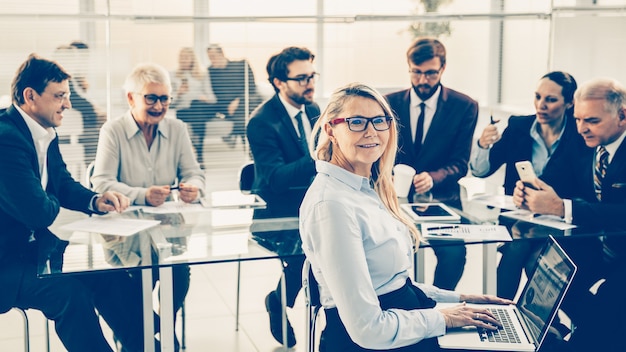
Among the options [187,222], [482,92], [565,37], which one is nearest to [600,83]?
[187,222]

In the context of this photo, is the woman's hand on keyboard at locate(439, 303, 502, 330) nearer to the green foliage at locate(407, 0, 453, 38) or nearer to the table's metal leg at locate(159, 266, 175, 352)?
the table's metal leg at locate(159, 266, 175, 352)

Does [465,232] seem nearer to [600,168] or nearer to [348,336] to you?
[600,168]

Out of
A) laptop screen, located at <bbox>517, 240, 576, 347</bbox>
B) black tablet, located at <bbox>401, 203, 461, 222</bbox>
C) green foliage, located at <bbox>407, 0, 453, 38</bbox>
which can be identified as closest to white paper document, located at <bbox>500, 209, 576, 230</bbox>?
black tablet, located at <bbox>401, 203, 461, 222</bbox>

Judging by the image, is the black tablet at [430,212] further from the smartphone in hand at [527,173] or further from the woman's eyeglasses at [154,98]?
the woman's eyeglasses at [154,98]

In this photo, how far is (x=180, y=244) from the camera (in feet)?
9.39

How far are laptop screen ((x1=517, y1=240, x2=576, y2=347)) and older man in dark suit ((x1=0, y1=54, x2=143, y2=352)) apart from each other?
149cm

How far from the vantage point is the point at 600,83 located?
341 centimetres

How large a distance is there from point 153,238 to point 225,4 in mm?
2640

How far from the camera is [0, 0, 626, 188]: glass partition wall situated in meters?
4.83

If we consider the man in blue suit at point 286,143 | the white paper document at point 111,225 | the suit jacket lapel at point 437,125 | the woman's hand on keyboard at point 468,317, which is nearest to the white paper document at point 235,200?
the man in blue suit at point 286,143

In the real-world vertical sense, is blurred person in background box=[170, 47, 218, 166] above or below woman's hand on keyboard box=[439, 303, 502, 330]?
above

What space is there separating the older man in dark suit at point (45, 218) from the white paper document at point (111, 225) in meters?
0.08

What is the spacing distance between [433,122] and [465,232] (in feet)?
3.64

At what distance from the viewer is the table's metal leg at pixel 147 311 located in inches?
113
